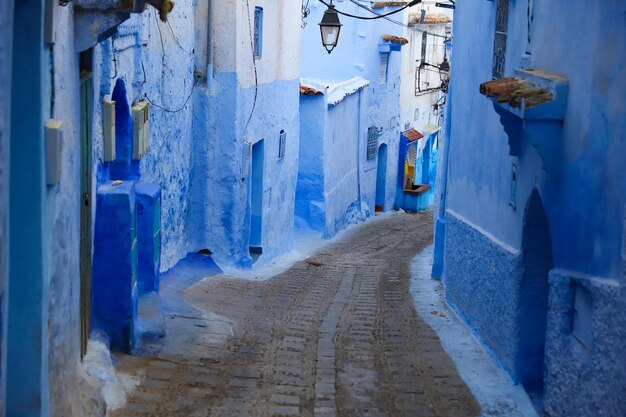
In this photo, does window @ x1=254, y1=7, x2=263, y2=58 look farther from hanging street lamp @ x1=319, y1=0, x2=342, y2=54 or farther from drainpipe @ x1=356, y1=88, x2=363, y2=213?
drainpipe @ x1=356, y1=88, x2=363, y2=213

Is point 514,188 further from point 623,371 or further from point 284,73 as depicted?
point 284,73

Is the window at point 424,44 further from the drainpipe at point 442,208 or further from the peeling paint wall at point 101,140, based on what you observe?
the peeling paint wall at point 101,140

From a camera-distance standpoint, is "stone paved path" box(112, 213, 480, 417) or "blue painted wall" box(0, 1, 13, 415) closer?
"blue painted wall" box(0, 1, 13, 415)

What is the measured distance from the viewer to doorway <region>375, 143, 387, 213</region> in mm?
27781

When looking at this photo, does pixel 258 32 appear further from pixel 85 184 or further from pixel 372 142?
pixel 372 142

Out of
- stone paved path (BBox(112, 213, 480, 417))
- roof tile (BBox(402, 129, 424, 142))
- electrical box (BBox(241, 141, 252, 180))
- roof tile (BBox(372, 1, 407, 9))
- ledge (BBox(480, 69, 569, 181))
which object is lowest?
stone paved path (BBox(112, 213, 480, 417))

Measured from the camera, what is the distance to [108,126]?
7.91 metres

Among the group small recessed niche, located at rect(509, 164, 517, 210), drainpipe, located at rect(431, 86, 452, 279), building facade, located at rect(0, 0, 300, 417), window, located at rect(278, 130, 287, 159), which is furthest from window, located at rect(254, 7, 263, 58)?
small recessed niche, located at rect(509, 164, 517, 210)

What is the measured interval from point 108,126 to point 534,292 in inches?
159

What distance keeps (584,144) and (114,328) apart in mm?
4013

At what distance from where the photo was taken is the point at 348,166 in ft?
77.0

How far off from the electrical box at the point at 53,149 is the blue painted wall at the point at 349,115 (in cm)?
1517

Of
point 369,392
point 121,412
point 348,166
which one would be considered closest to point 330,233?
point 348,166

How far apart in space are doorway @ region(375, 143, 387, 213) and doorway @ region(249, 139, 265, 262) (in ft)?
41.8
